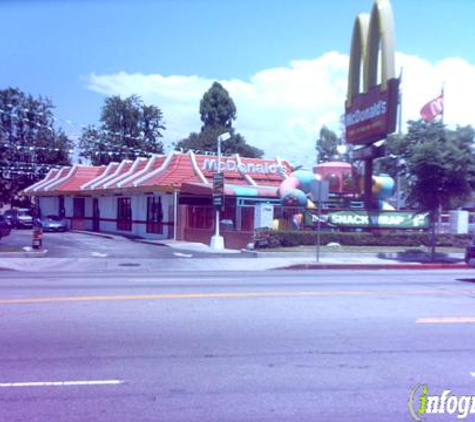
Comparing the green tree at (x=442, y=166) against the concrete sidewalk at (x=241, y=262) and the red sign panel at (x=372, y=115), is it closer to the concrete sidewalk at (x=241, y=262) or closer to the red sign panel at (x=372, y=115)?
the concrete sidewalk at (x=241, y=262)

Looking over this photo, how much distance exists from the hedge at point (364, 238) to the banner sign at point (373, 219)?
755 millimetres

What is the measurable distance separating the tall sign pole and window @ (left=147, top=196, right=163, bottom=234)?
1159cm

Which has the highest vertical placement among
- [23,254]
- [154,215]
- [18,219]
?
[154,215]

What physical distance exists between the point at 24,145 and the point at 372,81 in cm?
4566

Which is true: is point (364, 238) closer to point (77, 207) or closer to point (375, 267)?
point (375, 267)

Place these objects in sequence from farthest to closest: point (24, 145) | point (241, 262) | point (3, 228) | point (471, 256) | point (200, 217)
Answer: point (24, 145) → point (3, 228) → point (200, 217) → point (241, 262) → point (471, 256)

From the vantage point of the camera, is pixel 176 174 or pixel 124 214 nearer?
pixel 176 174

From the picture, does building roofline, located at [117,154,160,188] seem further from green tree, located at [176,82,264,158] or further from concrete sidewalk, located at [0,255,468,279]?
green tree, located at [176,82,264,158]

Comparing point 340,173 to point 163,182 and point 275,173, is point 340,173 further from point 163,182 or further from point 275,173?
point 163,182

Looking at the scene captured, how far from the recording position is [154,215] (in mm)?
35562

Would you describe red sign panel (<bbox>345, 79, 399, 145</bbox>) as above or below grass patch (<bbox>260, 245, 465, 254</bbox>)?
above

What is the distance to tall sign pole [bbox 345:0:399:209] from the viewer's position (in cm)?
2606

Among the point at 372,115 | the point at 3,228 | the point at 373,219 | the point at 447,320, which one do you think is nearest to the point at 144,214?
the point at 3,228

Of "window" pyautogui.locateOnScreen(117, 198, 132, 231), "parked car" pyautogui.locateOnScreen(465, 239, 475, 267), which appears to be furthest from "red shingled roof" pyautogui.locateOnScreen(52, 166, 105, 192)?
"parked car" pyautogui.locateOnScreen(465, 239, 475, 267)
